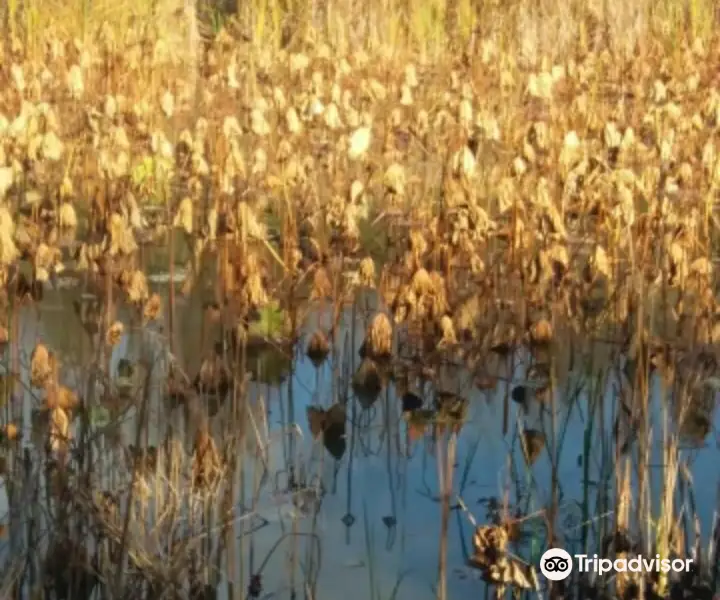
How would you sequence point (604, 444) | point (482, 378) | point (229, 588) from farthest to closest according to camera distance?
1. point (482, 378)
2. point (604, 444)
3. point (229, 588)

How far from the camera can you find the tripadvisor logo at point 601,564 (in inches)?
91.9

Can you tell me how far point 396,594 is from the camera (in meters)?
2.49

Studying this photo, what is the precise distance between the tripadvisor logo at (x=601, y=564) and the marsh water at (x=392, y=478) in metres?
0.09

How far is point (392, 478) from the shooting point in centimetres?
297

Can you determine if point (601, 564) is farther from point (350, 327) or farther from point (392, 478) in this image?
point (350, 327)

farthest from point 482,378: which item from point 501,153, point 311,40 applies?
point 311,40

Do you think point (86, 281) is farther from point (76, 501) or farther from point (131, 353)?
point (76, 501)

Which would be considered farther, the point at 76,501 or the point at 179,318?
the point at 179,318

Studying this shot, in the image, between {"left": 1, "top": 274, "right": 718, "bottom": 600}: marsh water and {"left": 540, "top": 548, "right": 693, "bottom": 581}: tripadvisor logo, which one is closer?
{"left": 540, "top": 548, "right": 693, "bottom": 581}: tripadvisor logo

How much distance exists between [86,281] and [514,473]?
65.3 inches

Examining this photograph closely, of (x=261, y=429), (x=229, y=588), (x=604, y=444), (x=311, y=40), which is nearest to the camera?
(x=229, y=588)

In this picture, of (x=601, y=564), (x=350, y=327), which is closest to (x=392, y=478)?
(x=601, y=564)

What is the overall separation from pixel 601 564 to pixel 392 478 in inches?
25.1

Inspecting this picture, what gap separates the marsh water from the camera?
256 centimetres
